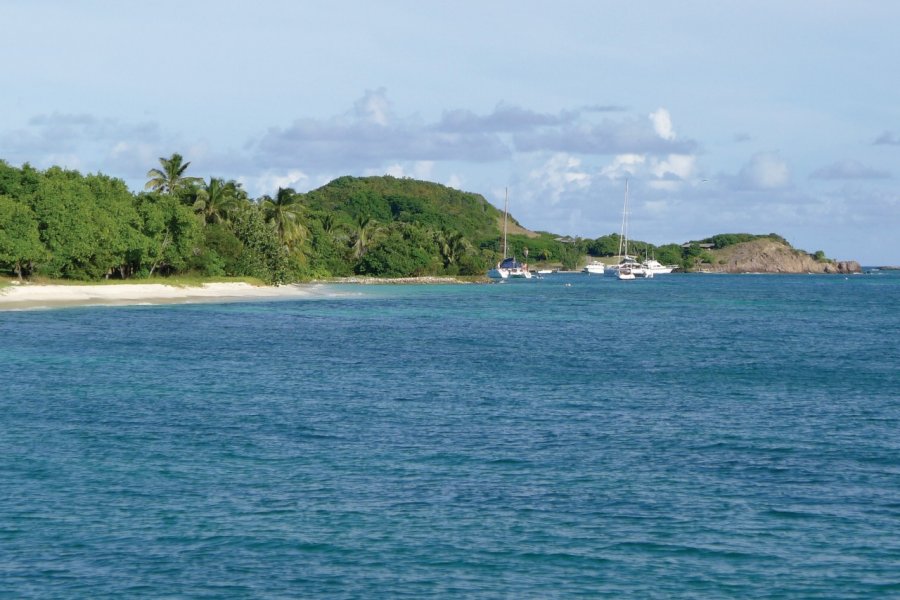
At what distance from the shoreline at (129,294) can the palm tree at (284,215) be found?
8.10 metres

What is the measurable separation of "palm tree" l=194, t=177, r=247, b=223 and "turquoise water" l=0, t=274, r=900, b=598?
7313 centimetres

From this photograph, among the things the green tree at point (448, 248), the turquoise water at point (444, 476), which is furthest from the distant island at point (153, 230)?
the turquoise water at point (444, 476)

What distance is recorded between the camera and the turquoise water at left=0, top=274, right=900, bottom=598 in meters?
16.6

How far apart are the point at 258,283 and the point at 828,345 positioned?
257 feet

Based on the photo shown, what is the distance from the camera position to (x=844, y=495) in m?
21.5

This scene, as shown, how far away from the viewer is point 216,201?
404 feet

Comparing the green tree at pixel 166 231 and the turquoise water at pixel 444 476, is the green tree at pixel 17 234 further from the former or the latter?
the turquoise water at pixel 444 476

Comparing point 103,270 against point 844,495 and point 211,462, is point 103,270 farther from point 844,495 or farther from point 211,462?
point 844,495

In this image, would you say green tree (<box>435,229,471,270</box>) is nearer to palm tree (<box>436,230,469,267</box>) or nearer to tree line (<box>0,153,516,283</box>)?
palm tree (<box>436,230,469,267</box>)

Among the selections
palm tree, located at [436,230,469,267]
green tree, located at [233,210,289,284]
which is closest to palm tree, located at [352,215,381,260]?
palm tree, located at [436,230,469,267]

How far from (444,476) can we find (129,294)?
268 feet

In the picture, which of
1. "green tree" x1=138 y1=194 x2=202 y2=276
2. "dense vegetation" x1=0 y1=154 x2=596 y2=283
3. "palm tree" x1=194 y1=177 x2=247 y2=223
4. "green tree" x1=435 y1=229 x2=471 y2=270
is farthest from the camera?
"green tree" x1=435 y1=229 x2=471 y2=270

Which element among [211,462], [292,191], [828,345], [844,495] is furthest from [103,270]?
[844,495]

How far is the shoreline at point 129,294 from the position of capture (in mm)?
86562
